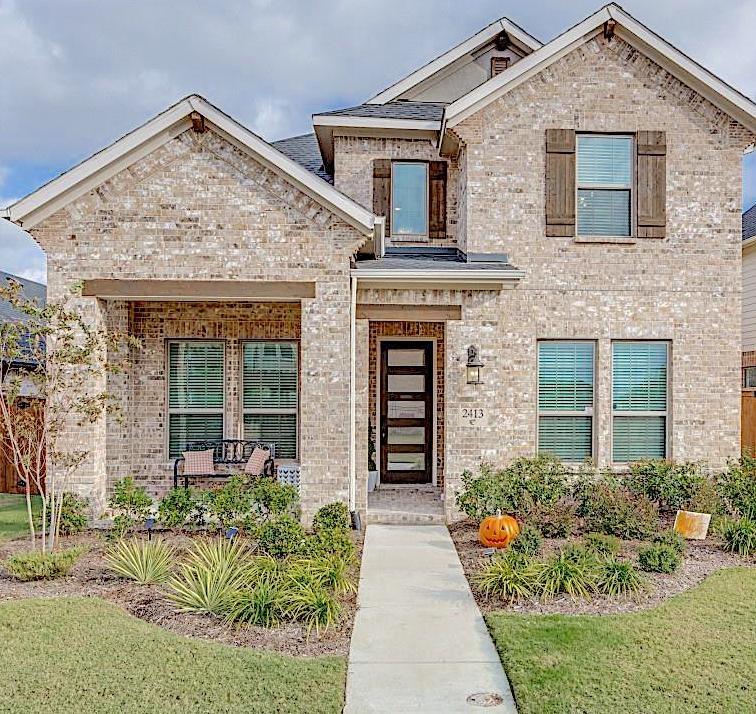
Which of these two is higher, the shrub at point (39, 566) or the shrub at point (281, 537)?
the shrub at point (281, 537)

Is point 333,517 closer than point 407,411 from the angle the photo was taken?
Yes

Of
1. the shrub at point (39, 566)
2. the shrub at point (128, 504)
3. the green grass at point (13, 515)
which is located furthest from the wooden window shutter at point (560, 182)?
the green grass at point (13, 515)

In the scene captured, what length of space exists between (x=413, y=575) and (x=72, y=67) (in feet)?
50.6

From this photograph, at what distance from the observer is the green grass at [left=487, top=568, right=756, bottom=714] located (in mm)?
4586

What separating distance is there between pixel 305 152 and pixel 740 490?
957cm

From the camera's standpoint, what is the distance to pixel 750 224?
1666cm

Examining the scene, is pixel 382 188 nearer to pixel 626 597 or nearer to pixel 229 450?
pixel 229 450

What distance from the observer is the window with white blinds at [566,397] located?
10.7m

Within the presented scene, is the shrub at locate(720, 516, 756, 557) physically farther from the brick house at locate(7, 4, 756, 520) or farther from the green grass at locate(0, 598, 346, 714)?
the green grass at locate(0, 598, 346, 714)

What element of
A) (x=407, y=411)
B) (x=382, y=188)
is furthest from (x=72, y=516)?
(x=382, y=188)

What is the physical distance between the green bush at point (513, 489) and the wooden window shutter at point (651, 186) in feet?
12.5

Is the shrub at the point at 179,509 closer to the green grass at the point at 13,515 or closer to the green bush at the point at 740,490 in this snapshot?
the green grass at the point at 13,515

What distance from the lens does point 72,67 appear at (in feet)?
56.7

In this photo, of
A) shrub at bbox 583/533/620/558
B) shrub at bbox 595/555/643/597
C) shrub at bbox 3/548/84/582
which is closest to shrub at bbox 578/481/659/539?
shrub at bbox 583/533/620/558
